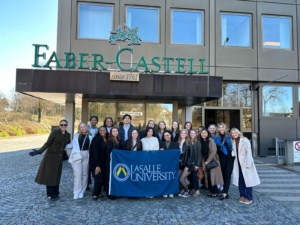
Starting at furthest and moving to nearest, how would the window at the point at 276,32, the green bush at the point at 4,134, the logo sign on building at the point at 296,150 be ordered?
1. the green bush at the point at 4,134
2. the window at the point at 276,32
3. the logo sign on building at the point at 296,150

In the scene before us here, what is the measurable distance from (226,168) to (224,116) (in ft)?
27.9

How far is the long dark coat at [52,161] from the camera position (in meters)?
5.74

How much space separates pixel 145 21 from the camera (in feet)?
41.1

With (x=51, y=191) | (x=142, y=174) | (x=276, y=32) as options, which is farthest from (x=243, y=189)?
(x=276, y=32)

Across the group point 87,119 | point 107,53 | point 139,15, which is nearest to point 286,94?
point 139,15

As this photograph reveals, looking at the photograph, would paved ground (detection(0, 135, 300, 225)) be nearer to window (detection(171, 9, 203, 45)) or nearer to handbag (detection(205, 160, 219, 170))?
handbag (detection(205, 160, 219, 170))

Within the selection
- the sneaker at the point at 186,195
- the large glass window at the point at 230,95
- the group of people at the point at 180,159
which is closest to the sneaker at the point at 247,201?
the group of people at the point at 180,159

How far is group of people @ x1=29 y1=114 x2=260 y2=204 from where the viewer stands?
575 centimetres

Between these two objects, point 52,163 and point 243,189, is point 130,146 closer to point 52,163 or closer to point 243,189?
point 52,163

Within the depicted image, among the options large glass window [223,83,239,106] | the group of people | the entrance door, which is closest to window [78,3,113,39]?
the entrance door

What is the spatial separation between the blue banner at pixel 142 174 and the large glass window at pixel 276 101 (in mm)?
9578

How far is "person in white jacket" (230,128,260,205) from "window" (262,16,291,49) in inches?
379

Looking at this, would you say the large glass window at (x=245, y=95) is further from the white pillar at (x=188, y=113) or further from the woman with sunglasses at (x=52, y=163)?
the woman with sunglasses at (x=52, y=163)

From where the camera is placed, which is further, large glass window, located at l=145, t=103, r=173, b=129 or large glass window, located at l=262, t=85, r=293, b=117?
large glass window, located at l=262, t=85, r=293, b=117
